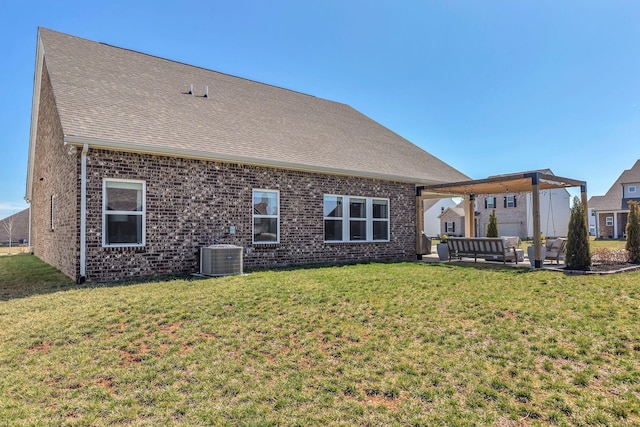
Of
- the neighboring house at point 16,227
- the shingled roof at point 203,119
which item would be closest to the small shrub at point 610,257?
the shingled roof at point 203,119

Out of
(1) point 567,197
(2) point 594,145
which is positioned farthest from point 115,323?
(1) point 567,197

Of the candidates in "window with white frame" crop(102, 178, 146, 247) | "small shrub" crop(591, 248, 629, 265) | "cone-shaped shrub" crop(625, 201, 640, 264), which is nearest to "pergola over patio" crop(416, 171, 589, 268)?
"cone-shaped shrub" crop(625, 201, 640, 264)

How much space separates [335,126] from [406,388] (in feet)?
45.9

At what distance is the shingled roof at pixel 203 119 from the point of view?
9469 mm

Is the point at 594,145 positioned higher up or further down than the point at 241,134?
higher up

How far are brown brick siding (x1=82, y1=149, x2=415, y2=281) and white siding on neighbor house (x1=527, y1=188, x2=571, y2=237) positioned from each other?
103 feet

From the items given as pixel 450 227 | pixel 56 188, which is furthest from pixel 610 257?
pixel 450 227

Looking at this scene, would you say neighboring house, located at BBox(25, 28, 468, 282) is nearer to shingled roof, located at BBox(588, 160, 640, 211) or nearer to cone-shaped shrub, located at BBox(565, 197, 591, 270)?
cone-shaped shrub, located at BBox(565, 197, 591, 270)

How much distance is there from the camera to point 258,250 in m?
11.1

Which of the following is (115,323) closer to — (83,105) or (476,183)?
(83,105)

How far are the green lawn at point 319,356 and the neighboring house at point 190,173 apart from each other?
210 cm

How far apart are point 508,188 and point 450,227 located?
106 feet

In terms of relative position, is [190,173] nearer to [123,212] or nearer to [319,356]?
[123,212]

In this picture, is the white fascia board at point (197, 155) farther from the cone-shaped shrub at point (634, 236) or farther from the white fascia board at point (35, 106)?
the cone-shaped shrub at point (634, 236)
